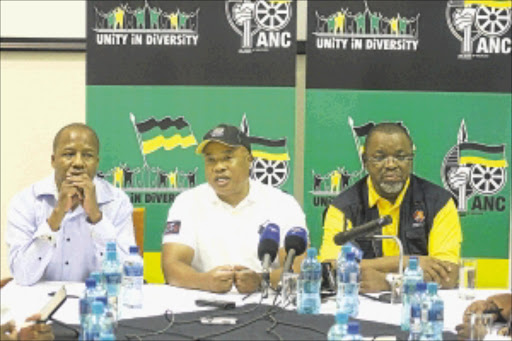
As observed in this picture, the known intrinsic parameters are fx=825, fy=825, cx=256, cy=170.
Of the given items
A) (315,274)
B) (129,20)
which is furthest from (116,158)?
(315,274)

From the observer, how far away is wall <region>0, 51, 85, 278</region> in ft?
16.4

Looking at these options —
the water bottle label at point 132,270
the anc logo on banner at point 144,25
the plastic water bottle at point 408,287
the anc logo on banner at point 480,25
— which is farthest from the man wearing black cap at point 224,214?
the anc logo on banner at point 480,25

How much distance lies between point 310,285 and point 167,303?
0.55 metres

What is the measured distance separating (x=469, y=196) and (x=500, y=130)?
40 cm

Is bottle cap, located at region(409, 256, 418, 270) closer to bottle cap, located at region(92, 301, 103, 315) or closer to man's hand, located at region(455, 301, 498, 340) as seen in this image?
man's hand, located at region(455, 301, 498, 340)

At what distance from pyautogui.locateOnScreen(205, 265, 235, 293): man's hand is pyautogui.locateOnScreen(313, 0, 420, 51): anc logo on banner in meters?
1.72

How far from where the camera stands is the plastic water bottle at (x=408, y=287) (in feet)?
8.89

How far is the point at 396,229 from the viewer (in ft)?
13.3

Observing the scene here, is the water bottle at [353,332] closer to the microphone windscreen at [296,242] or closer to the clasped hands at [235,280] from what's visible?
the microphone windscreen at [296,242]

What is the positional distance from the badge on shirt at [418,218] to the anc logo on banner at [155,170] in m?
1.26

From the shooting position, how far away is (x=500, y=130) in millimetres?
4512

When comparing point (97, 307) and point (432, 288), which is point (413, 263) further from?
point (97, 307)

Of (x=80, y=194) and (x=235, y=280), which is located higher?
(x=80, y=194)

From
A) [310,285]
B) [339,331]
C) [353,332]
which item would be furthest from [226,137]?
[353,332]
